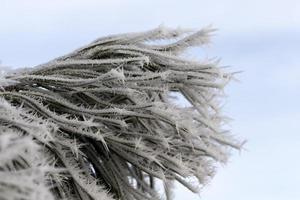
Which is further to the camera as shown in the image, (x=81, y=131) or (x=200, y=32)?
(x=200, y=32)

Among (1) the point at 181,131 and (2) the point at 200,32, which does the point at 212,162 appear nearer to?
(1) the point at 181,131

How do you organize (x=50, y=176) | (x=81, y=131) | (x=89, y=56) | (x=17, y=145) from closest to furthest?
(x=17, y=145) → (x=50, y=176) → (x=81, y=131) → (x=89, y=56)

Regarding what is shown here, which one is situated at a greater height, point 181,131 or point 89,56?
point 89,56

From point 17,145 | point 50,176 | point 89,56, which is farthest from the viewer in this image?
point 89,56

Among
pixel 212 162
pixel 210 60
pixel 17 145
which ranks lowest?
pixel 212 162

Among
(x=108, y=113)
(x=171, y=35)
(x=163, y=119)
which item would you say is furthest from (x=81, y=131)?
(x=171, y=35)

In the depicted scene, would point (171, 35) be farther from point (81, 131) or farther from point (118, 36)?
point (81, 131)

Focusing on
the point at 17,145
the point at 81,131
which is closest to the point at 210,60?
the point at 81,131
